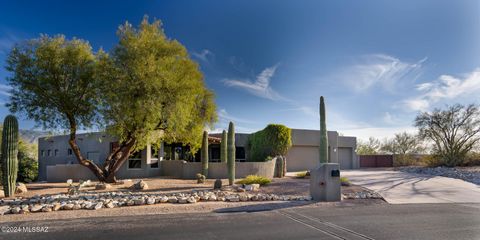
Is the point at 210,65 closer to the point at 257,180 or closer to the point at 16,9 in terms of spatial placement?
the point at 257,180

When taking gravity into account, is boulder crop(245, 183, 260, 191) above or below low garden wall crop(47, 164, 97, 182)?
below

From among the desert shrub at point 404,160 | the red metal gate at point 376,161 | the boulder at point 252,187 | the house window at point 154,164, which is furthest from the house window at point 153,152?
the desert shrub at point 404,160

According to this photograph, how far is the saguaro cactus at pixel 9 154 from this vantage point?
11.4 m

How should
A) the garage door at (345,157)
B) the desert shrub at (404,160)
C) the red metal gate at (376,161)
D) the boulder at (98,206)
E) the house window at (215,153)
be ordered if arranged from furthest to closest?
the red metal gate at (376,161) < the desert shrub at (404,160) < the garage door at (345,157) < the house window at (215,153) < the boulder at (98,206)

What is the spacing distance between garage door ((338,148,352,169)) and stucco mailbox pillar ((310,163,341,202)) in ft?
62.0

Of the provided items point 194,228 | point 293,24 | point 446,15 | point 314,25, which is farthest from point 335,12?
point 194,228

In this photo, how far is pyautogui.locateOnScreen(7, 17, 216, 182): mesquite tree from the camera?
13.0 m

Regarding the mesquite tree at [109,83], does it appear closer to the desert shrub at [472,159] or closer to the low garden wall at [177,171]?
the low garden wall at [177,171]

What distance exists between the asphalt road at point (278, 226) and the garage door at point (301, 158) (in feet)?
55.1

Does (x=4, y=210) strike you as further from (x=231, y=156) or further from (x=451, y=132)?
(x=451, y=132)

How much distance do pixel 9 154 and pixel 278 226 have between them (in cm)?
1103

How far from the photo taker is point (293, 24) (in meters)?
15.1

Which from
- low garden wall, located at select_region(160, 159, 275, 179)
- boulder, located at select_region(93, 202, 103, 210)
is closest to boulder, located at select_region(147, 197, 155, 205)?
boulder, located at select_region(93, 202, 103, 210)

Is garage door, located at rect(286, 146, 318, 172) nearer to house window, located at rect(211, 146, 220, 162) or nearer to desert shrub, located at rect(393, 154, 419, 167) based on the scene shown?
house window, located at rect(211, 146, 220, 162)
